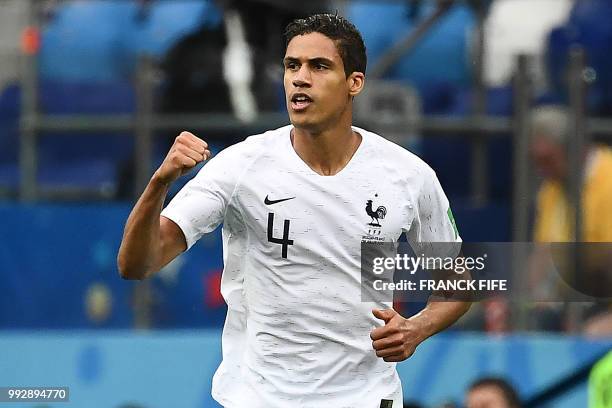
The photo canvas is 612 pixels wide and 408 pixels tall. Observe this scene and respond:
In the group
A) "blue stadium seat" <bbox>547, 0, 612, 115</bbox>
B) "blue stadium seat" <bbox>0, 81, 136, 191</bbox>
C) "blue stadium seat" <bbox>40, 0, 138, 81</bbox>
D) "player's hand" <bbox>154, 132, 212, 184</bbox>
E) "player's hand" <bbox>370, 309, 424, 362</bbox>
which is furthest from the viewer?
"blue stadium seat" <bbox>40, 0, 138, 81</bbox>

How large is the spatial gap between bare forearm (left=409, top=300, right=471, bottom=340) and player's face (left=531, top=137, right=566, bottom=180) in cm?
238

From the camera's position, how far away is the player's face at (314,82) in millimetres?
5383

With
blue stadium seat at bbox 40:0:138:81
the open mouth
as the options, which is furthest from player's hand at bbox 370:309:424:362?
blue stadium seat at bbox 40:0:138:81

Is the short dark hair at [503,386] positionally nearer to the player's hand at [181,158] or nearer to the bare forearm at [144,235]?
the bare forearm at [144,235]

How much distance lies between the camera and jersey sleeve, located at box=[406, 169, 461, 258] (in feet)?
18.5

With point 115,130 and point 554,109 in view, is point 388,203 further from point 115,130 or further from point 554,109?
point 115,130

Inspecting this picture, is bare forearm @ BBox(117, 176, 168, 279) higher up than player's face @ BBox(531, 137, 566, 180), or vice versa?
player's face @ BBox(531, 137, 566, 180)

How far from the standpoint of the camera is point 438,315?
219 inches

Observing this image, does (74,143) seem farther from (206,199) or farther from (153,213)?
(153,213)

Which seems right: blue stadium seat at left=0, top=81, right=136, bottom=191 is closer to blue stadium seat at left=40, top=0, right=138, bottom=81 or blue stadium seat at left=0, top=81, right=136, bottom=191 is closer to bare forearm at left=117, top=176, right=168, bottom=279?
blue stadium seat at left=40, top=0, right=138, bottom=81

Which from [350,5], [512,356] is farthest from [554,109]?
[350,5]

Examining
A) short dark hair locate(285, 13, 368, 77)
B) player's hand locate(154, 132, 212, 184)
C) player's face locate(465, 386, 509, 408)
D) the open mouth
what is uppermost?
short dark hair locate(285, 13, 368, 77)

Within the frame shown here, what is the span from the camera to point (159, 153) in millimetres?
8320

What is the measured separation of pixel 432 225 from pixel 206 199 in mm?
891
